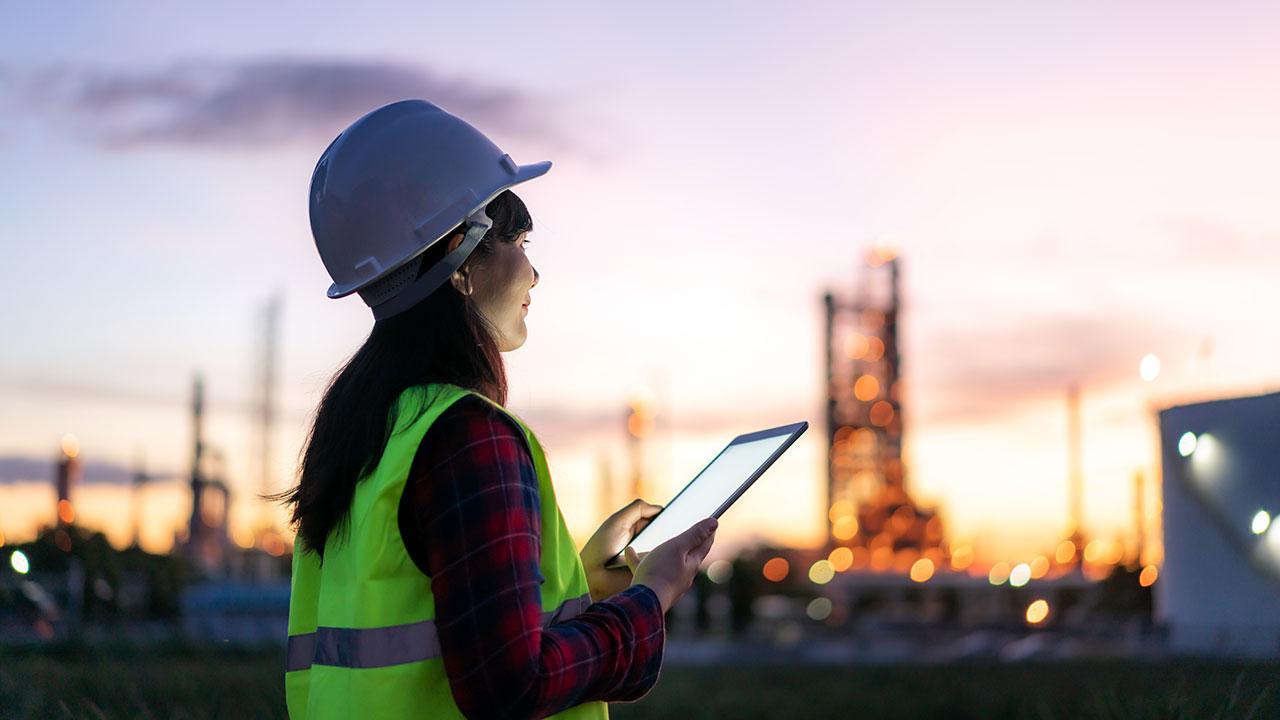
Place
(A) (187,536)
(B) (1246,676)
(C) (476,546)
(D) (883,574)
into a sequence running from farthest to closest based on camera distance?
(D) (883,574) < (A) (187,536) < (B) (1246,676) < (C) (476,546)

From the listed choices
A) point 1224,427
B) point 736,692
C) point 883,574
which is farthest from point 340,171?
point 883,574

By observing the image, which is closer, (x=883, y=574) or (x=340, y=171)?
(x=340, y=171)

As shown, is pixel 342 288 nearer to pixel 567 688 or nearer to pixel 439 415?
pixel 439 415

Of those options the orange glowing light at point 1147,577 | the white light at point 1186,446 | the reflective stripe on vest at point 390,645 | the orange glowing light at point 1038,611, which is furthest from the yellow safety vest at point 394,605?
the orange glowing light at point 1147,577

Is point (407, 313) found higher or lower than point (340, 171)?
lower

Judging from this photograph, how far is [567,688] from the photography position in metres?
1.80

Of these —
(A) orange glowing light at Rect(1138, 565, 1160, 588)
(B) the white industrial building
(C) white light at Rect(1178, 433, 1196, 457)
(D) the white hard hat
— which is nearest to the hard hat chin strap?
(D) the white hard hat

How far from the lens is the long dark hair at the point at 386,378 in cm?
200

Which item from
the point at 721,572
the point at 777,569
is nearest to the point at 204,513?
the point at 721,572

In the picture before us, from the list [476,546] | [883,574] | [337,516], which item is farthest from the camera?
[883,574]

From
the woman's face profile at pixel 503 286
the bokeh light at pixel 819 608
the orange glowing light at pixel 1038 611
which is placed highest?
the woman's face profile at pixel 503 286

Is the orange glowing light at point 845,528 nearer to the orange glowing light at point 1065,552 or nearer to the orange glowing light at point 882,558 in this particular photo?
the orange glowing light at point 882,558

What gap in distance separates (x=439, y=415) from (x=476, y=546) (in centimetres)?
18

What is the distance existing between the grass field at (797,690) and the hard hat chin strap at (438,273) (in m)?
2.70
